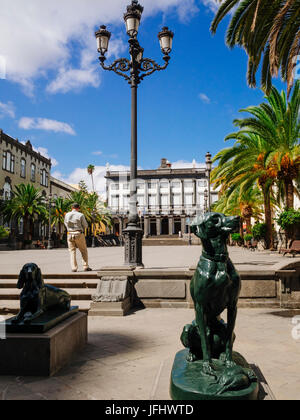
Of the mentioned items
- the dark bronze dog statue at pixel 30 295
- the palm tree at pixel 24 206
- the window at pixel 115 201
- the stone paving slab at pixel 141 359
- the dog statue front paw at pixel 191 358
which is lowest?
the stone paving slab at pixel 141 359

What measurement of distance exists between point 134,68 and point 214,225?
23.9 feet

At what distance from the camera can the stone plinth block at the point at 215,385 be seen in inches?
85.0

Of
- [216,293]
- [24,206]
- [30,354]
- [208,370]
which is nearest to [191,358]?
[208,370]

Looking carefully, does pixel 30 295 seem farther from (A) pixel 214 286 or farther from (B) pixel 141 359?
(A) pixel 214 286

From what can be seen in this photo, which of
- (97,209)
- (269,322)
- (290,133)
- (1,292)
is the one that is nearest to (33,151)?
(97,209)

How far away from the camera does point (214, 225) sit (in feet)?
7.60

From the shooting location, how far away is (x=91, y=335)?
4.68m

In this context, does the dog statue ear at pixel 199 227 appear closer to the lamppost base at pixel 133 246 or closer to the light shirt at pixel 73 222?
the lamppost base at pixel 133 246

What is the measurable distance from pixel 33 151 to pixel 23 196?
1463cm

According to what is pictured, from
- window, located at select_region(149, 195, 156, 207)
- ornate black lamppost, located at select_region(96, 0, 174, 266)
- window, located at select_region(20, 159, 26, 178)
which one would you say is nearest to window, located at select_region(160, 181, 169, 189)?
window, located at select_region(149, 195, 156, 207)

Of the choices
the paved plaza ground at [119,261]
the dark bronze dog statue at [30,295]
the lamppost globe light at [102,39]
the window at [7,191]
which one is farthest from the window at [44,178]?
the dark bronze dog statue at [30,295]

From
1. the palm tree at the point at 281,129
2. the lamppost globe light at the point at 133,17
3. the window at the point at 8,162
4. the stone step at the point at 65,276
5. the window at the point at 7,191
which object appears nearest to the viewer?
the stone step at the point at 65,276

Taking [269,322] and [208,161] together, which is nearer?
[269,322]
